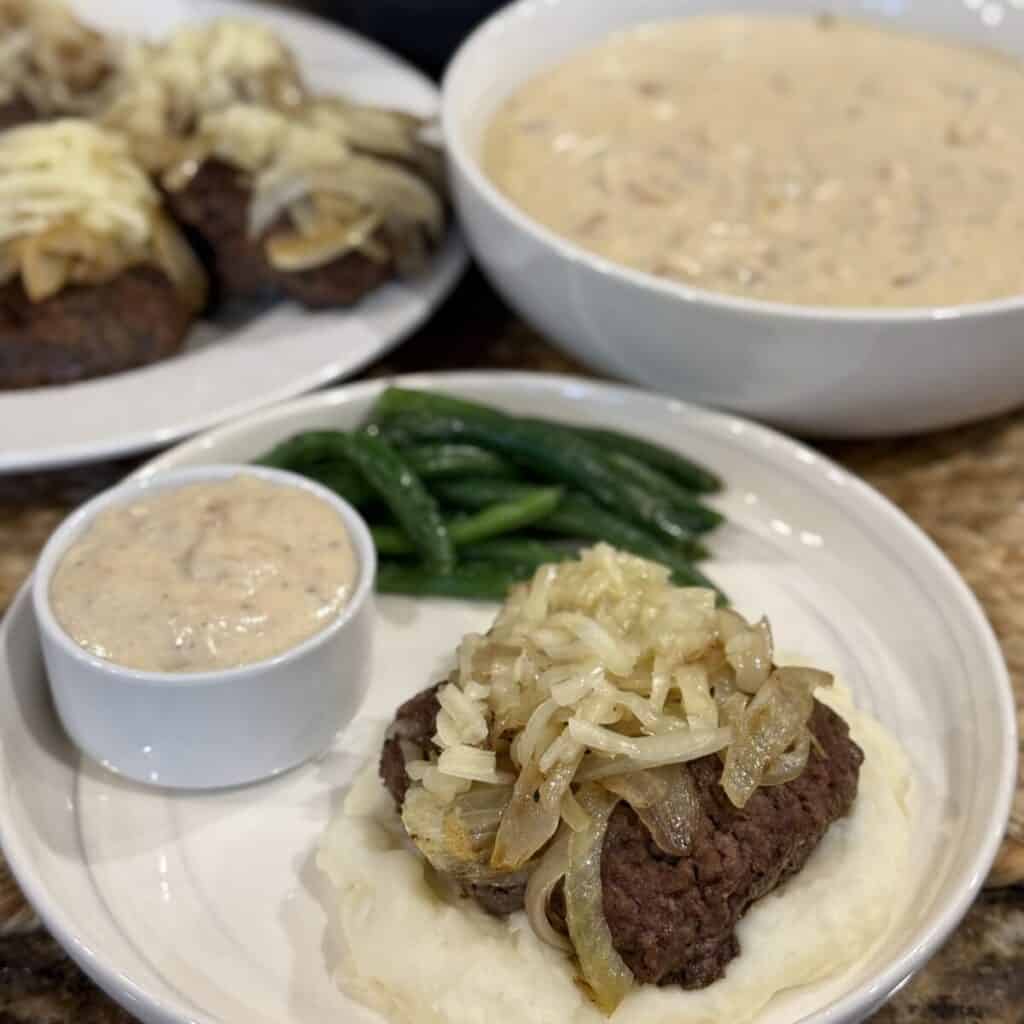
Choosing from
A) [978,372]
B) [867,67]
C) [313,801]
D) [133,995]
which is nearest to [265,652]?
[313,801]

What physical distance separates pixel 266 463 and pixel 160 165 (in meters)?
1.20

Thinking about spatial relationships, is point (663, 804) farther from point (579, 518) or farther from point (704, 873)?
point (579, 518)

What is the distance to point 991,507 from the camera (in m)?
3.12

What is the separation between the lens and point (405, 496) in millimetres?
2793

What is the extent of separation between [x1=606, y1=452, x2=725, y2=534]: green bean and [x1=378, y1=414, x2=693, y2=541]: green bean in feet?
0.05

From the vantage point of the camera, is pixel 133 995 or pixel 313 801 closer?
pixel 133 995

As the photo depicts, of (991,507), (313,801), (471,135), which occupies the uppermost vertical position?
(471,135)

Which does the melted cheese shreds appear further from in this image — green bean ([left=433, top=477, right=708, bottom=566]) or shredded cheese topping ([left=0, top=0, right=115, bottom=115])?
green bean ([left=433, top=477, right=708, bottom=566])

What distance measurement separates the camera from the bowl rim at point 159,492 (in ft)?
7.11

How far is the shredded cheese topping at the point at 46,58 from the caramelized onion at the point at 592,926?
121 inches

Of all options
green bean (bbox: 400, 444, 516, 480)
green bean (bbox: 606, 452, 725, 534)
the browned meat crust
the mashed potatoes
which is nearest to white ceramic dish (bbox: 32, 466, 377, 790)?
the mashed potatoes

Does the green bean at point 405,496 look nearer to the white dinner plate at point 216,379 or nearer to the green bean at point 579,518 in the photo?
the green bean at point 579,518

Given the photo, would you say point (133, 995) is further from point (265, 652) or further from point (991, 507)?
point (991, 507)

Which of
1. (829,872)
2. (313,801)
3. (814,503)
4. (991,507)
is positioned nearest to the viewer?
(829,872)
